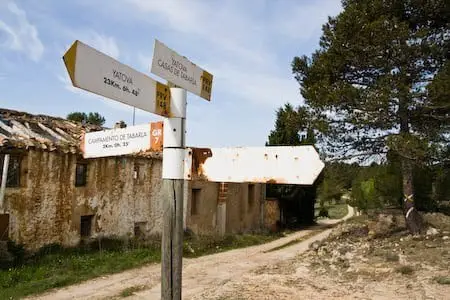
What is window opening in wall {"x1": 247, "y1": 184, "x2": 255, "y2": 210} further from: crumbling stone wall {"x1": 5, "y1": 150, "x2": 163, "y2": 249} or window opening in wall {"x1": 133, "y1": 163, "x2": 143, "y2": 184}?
window opening in wall {"x1": 133, "y1": 163, "x2": 143, "y2": 184}

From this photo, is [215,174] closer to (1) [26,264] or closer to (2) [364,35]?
(1) [26,264]

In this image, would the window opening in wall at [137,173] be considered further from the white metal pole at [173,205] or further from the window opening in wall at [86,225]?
the white metal pole at [173,205]

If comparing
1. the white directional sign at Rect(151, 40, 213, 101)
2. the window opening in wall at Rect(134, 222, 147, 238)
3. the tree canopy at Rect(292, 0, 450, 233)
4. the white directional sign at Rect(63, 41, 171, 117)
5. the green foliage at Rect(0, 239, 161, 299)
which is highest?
the tree canopy at Rect(292, 0, 450, 233)

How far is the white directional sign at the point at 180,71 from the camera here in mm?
2760

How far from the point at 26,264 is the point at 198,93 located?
9.37 meters

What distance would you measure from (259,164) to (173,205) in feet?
2.14

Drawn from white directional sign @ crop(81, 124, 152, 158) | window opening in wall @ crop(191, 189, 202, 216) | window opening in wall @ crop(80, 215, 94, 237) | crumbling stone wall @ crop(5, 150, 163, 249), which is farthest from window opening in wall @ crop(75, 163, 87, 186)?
white directional sign @ crop(81, 124, 152, 158)

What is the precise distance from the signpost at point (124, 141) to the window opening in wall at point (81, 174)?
10.1 meters

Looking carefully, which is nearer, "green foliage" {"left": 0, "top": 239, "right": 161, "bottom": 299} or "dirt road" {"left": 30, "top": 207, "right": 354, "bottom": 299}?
"dirt road" {"left": 30, "top": 207, "right": 354, "bottom": 299}

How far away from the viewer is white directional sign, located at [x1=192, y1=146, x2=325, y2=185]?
2.73 metres

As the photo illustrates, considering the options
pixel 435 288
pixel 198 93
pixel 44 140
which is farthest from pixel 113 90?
pixel 44 140

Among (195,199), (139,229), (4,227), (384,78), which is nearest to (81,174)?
(4,227)

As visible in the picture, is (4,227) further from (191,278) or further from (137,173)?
(137,173)

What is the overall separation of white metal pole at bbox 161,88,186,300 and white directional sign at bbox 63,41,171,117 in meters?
0.11
